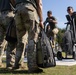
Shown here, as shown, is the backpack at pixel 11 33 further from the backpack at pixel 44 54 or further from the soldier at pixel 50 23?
the soldier at pixel 50 23

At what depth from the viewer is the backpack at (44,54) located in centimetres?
543

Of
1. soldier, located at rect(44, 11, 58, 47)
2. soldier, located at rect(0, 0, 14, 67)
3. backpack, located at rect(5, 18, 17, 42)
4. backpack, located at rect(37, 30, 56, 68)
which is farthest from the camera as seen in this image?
soldier, located at rect(44, 11, 58, 47)

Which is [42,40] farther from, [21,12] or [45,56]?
[21,12]

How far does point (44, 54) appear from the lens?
5449 mm

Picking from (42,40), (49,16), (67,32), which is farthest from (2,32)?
(49,16)

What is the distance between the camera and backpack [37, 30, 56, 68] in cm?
543

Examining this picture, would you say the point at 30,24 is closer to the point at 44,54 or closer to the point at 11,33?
the point at 44,54

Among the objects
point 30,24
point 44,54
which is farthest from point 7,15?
point 44,54

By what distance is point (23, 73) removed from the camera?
538 cm

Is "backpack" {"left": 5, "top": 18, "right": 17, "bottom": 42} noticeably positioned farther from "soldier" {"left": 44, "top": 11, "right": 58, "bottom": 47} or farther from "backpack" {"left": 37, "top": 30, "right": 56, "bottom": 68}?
"soldier" {"left": 44, "top": 11, "right": 58, "bottom": 47}

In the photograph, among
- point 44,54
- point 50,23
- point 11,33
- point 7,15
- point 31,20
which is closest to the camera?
point 44,54

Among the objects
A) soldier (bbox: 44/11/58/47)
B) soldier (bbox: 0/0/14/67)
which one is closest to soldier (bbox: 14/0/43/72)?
soldier (bbox: 0/0/14/67)

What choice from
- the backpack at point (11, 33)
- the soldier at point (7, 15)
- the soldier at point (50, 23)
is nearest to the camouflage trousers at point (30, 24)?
the backpack at point (11, 33)

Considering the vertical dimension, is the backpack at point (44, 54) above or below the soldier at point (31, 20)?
below
